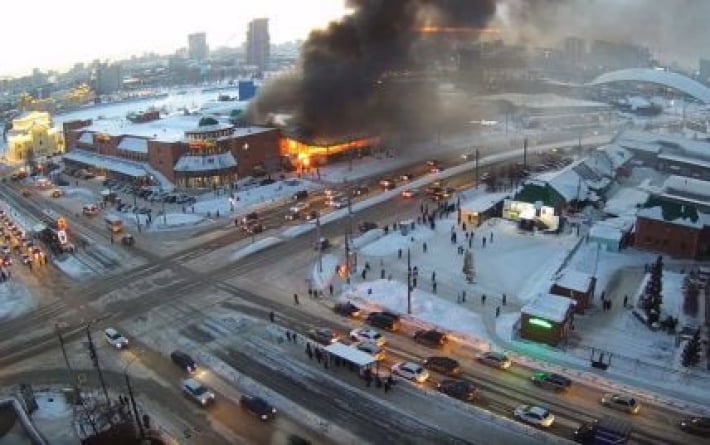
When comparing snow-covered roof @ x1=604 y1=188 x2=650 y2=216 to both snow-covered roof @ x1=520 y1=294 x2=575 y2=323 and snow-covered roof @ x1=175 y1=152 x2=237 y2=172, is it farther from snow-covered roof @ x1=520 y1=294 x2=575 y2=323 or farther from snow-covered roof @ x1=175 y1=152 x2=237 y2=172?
snow-covered roof @ x1=175 y1=152 x2=237 y2=172

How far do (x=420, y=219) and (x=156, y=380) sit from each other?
29.4 meters

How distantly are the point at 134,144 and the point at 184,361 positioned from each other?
51.1 m

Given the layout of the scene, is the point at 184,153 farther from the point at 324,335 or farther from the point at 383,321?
the point at 383,321

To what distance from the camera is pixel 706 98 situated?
112m

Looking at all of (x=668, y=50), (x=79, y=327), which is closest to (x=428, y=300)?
(x=79, y=327)

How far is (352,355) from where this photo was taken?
30.9 m

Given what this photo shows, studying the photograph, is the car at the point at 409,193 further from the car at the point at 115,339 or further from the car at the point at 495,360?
the car at the point at 115,339

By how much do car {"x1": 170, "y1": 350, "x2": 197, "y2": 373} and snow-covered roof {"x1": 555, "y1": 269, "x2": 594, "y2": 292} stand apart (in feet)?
70.5

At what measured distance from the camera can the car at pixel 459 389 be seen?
28375 mm

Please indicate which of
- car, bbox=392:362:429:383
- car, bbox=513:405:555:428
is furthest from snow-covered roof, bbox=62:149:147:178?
car, bbox=513:405:555:428

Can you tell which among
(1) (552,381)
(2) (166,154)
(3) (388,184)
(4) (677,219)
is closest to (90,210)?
(2) (166,154)

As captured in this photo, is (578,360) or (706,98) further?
(706,98)

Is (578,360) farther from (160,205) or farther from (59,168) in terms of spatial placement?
(59,168)

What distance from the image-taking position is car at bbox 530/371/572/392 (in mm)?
29000
